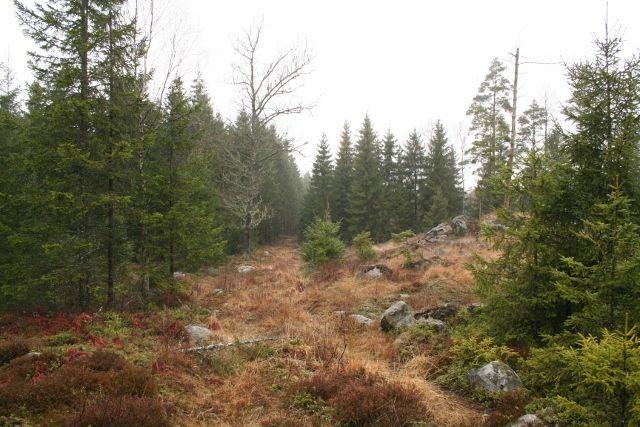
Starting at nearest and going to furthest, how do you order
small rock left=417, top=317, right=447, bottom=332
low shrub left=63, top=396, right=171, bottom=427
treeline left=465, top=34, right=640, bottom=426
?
low shrub left=63, top=396, right=171, bottom=427
treeline left=465, top=34, right=640, bottom=426
small rock left=417, top=317, right=447, bottom=332

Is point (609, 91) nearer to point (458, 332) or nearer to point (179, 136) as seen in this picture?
point (458, 332)

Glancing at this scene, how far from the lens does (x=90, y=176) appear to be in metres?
10.9

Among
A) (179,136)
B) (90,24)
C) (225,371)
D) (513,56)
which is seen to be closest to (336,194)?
(513,56)

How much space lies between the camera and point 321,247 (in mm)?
17484

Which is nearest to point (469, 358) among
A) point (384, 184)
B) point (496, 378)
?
point (496, 378)

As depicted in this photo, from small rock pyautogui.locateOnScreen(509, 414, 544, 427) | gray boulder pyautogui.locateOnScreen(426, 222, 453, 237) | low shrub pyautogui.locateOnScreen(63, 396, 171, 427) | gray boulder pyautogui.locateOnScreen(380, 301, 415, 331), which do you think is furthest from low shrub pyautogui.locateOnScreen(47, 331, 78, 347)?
gray boulder pyautogui.locateOnScreen(426, 222, 453, 237)

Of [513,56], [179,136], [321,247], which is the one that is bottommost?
[321,247]

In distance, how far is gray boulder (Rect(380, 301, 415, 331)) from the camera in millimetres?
9102

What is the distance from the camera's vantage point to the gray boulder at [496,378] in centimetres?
574

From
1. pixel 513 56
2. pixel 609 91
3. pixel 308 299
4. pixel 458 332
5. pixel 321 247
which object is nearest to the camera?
pixel 609 91

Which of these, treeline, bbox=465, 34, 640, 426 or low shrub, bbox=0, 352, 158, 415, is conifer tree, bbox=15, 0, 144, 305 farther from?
treeline, bbox=465, 34, 640, 426

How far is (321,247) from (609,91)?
12.8m

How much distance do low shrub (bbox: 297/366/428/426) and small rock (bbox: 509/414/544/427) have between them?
3.88ft

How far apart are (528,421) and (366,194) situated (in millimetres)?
33971
